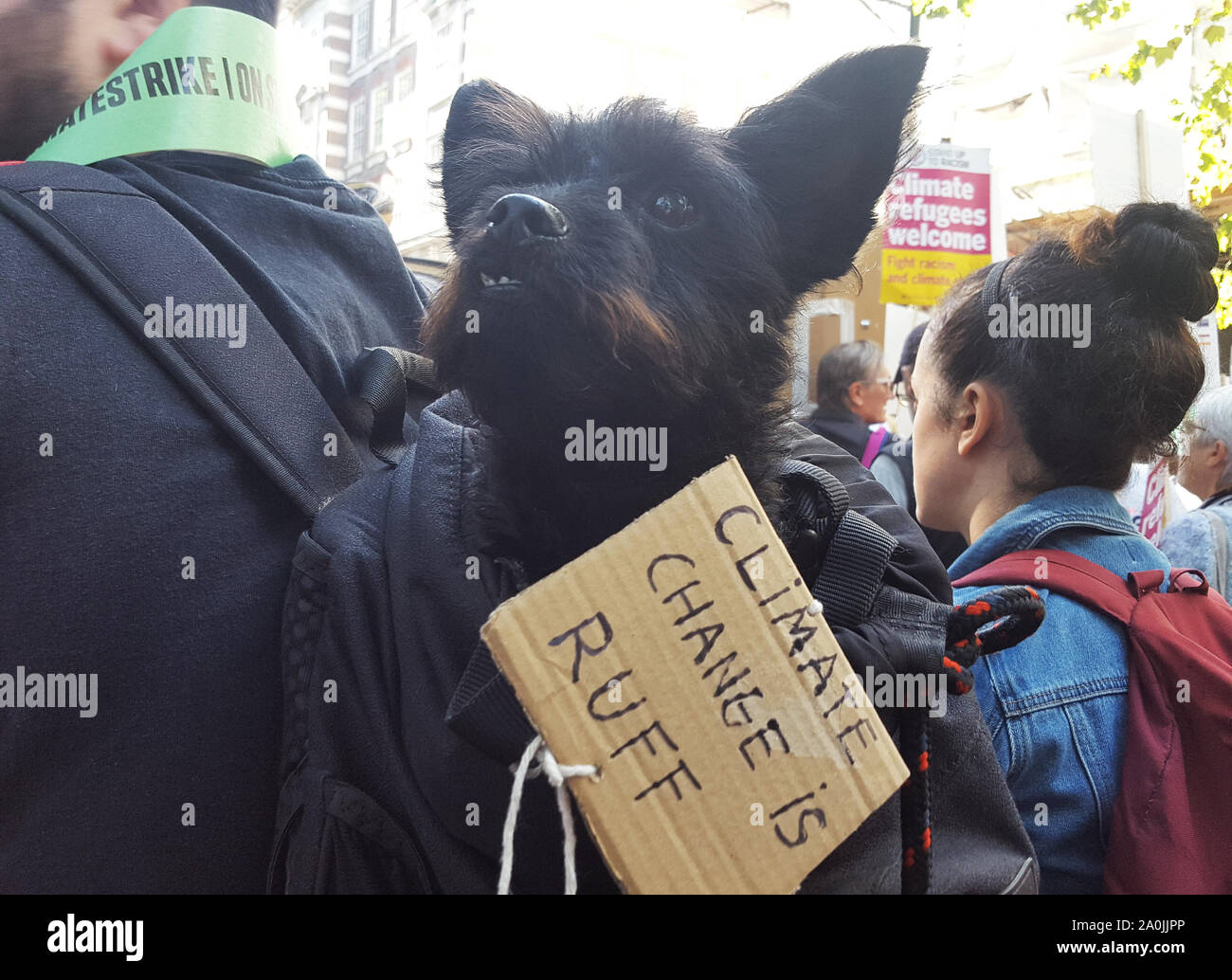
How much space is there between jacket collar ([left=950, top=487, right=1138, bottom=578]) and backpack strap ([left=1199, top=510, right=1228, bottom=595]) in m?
1.61

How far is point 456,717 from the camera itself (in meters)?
1.05

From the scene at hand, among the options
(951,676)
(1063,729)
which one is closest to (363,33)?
(1063,729)

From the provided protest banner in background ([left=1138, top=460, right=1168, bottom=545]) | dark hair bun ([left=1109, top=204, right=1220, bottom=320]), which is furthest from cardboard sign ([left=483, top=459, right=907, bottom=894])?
protest banner in background ([left=1138, top=460, right=1168, bottom=545])

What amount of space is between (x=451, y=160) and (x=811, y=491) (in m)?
0.97

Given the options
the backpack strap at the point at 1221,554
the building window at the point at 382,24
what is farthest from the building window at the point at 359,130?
the backpack strap at the point at 1221,554

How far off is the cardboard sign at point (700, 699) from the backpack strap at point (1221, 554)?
2.78 m

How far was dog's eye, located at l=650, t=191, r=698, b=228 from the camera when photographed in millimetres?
1507

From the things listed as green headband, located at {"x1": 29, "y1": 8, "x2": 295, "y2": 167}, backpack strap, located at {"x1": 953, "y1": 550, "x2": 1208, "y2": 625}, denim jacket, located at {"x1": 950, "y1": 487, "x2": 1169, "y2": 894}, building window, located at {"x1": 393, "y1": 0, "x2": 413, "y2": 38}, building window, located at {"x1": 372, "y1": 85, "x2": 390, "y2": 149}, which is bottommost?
denim jacket, located at {"x1": 950, "y1": 487, "x2": 1169, "y2": 894}

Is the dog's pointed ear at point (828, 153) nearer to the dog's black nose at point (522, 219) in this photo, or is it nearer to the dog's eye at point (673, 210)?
the dog's eye at point (673, 210)

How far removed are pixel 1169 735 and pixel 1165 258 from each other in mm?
986

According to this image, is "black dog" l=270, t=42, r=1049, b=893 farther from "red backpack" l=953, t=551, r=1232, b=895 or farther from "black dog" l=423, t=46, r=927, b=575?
"red backpack" l=953, t=551, r=1232, b=895

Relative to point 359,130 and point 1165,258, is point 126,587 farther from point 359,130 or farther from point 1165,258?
point 359,130

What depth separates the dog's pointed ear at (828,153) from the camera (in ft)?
5.12

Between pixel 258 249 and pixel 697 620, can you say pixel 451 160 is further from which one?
pixel 697 620
